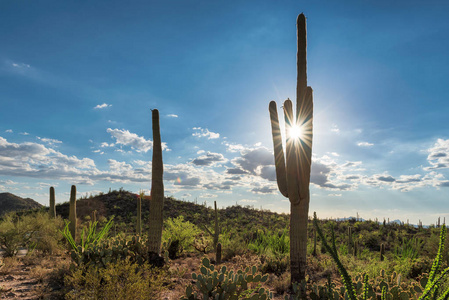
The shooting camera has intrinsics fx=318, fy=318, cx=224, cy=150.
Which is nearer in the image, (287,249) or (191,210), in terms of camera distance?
(287,249)

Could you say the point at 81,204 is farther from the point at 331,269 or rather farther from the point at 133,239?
the point at 331,269

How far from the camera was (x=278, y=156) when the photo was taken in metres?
9.44

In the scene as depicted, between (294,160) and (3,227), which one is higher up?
(294,160)

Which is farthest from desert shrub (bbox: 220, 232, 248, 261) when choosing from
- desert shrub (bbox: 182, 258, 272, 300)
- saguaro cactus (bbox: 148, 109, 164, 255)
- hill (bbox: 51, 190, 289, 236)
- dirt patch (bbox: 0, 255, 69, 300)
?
hill (bbox: 51, 190, 289, 236)

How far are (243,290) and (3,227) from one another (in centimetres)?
1282

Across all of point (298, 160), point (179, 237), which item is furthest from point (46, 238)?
point (298, 160)

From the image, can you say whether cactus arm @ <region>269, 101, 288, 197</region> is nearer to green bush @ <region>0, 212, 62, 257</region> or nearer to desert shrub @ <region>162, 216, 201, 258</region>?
desert shrub @ <region>162, 216, 201, 258</region>

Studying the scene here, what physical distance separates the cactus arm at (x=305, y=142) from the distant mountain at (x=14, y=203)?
55.9 metres

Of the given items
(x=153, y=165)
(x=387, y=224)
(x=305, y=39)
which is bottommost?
(x=387, y=224)

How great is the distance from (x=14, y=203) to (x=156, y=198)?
57.5 meters

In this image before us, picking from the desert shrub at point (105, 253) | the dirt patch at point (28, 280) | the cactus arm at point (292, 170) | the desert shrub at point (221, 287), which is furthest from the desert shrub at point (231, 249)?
the desert shrub at point (221, 287)

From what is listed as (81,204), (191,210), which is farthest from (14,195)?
(191,210)

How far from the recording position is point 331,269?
31.4 feet

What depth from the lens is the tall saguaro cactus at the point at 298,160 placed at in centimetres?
834
